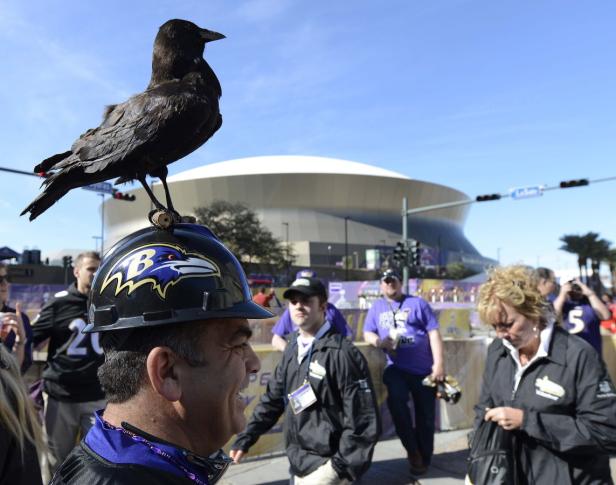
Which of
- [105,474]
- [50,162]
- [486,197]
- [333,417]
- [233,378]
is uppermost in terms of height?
[486,197]

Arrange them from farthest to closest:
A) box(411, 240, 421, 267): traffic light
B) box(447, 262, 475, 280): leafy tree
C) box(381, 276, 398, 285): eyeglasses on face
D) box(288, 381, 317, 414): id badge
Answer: box(447, 262, 475, 280): leafy tree < box(411, 240, 421, 267): traffic light < box(381, 276, 398, 285): eyeglasses on face < box(288, 381, 317, 414): id badge

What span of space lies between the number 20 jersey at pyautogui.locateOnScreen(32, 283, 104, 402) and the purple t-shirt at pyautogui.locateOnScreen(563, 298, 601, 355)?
5.35 meters

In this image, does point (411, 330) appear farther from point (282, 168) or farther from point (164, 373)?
point (282, 168)

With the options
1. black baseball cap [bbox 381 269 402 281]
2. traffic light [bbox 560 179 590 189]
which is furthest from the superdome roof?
black baseball cap [bbox 381 269 402 281]

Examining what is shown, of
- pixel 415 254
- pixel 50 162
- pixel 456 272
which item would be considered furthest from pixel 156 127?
pixel 456 272

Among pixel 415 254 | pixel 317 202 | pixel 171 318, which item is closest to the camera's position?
pixel 171 318

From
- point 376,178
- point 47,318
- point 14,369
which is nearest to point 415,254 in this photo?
point 47,318

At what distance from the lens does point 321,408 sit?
3.53 m

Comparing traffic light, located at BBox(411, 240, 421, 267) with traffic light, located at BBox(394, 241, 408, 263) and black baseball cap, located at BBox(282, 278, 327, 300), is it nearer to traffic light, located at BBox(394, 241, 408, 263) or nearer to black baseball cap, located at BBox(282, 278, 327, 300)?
traffic light, located at BBox(394, 241, 408, 263)

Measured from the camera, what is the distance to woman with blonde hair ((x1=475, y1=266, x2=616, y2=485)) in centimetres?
254

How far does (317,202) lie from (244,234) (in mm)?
41294

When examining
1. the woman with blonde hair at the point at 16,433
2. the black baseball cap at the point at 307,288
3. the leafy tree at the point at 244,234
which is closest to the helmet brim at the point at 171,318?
the woman with blonde hair at the point at 16,433

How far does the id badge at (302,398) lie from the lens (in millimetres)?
3504

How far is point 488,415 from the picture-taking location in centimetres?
272
